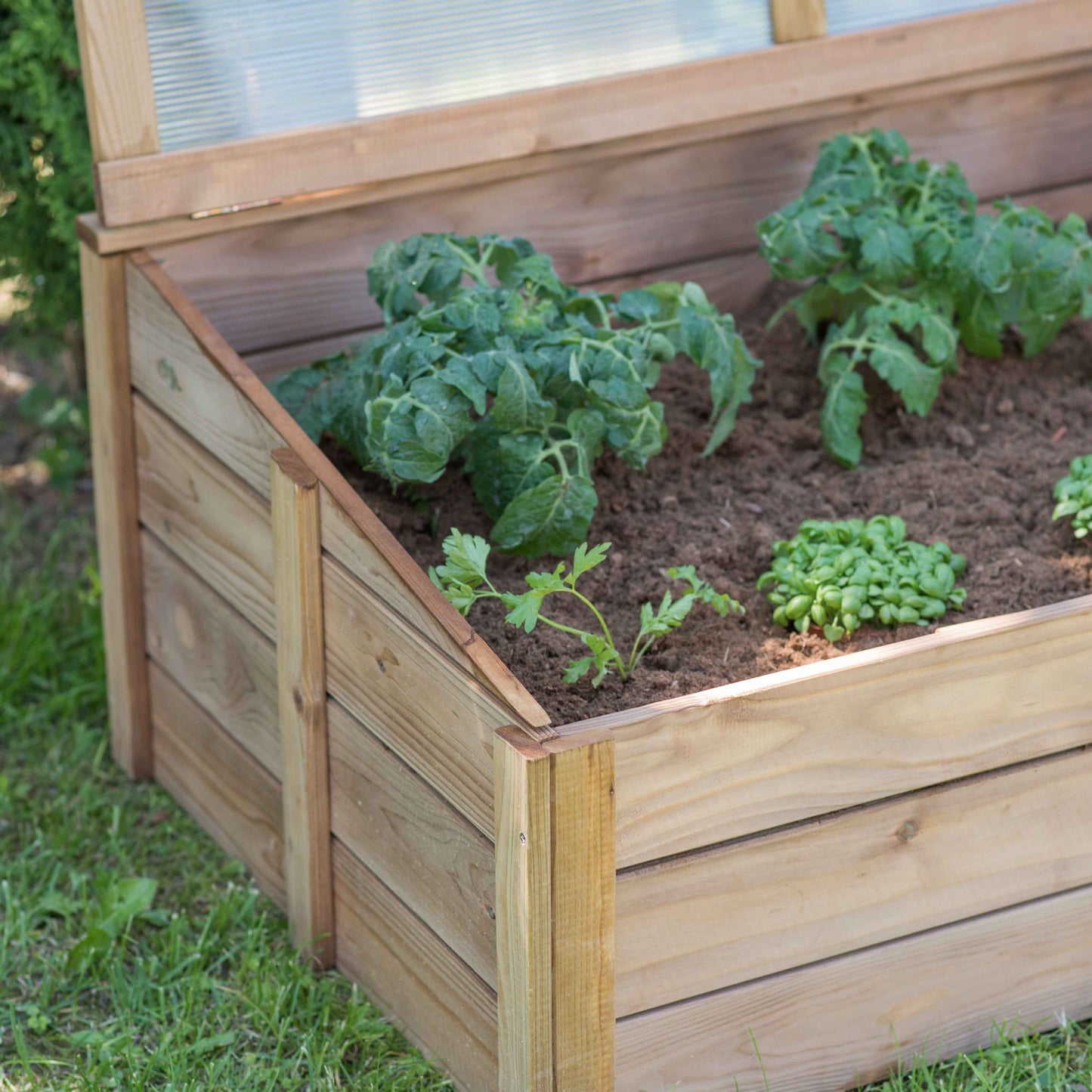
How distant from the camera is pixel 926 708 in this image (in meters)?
2.06

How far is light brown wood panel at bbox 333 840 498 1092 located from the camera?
2.11 metres

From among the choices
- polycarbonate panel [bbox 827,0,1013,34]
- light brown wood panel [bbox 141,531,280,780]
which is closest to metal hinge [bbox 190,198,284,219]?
light brown wood panel [bbox 141,531,280,780]

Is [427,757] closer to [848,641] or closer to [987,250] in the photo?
[848,641]

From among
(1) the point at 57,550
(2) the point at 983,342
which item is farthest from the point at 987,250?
(1) the point at 57,550

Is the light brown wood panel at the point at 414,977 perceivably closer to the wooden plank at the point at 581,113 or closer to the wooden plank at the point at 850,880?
the wooden plank at the point at 850,880

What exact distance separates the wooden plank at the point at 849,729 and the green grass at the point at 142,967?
389 mm

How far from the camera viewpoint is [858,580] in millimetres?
2217

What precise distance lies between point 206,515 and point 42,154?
3.61 feet

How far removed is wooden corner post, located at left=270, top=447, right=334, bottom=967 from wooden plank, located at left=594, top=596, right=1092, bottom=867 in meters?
0.59

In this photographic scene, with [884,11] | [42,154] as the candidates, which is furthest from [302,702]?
[884,11]

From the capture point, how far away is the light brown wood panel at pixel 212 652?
256 centimetres

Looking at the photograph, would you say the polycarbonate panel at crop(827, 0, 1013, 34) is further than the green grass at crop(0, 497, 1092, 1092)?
Yes

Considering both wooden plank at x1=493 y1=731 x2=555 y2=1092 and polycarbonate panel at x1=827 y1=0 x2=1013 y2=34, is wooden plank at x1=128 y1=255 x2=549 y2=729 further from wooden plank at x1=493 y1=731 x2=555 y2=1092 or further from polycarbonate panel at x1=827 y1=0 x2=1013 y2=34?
polycarbonate panel at x1=827 y1=0 x2=1013 y2=34

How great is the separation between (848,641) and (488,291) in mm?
759
